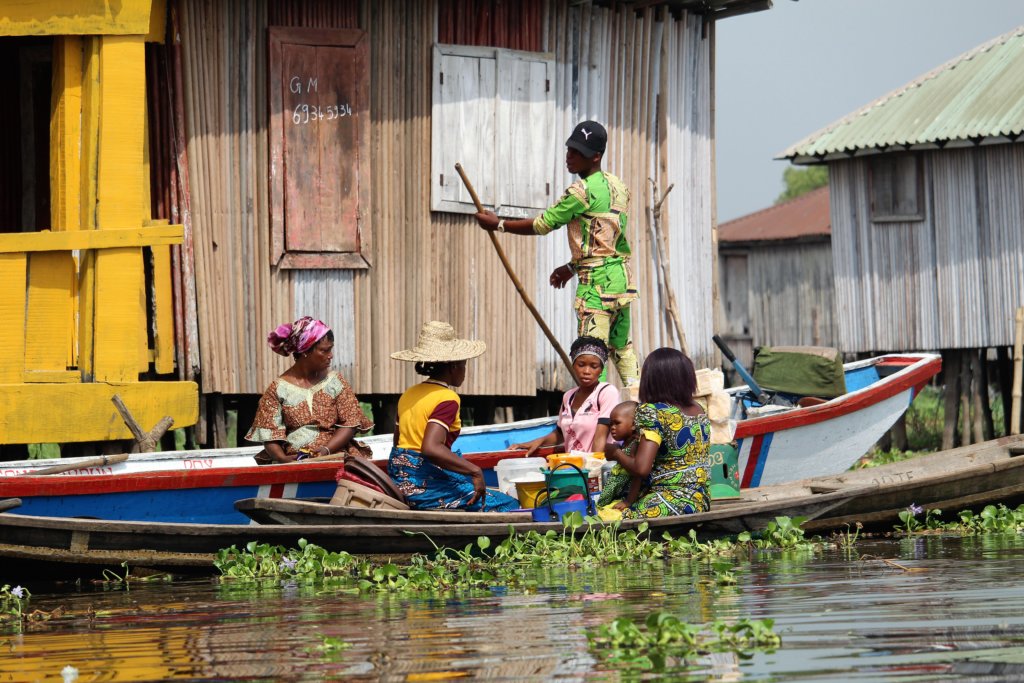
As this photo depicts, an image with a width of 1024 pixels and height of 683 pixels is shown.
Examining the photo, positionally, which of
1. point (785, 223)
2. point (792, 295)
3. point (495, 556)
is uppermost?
point (785, 223)

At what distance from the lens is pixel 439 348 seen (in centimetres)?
871

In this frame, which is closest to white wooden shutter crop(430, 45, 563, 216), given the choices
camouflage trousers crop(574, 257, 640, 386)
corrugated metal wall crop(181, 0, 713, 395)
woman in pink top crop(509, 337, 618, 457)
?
corrugated metal wall crop(181, 0, 713, 395)

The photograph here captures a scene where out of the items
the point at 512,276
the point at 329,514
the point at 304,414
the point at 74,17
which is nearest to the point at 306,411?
the point at 304,414

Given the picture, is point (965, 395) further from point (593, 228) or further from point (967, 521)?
point (593, 228)

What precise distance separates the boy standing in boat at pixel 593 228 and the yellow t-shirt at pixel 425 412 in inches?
73.6

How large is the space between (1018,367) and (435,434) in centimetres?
1057

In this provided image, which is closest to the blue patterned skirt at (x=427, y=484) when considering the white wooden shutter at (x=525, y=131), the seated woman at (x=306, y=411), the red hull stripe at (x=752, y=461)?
the seated woman at (x=306, y=411)

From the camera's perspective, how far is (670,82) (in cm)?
1422

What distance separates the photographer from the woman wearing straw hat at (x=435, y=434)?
8586 millimetres

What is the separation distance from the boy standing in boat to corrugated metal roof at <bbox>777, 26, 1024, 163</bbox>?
852cm

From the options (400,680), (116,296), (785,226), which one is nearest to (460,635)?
(400,680)

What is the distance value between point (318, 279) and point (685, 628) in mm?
7423

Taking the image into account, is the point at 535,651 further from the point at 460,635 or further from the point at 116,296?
the point at 116,296

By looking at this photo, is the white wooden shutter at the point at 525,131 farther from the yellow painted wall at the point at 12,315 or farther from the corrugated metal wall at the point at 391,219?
the yellow painted wall at the point at 12,315
